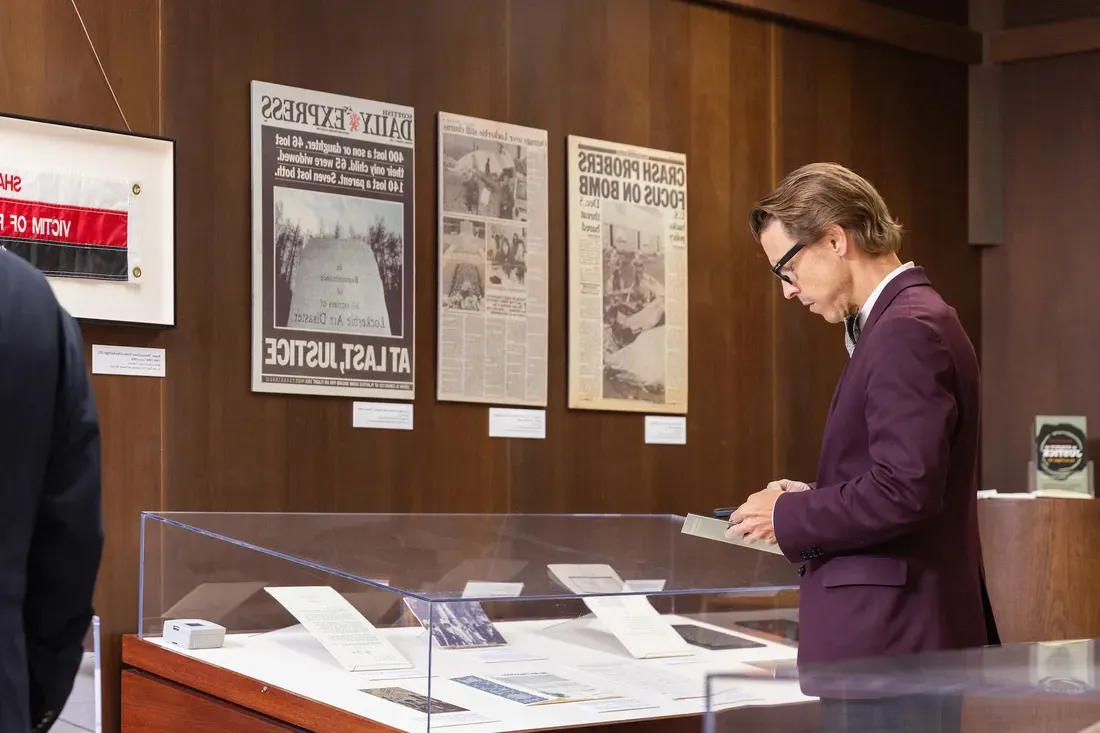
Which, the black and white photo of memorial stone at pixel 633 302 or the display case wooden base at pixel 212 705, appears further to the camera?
the black and white photo of memorial stone at pixel 633 302

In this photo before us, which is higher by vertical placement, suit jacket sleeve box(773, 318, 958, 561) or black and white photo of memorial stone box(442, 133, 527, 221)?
black and white photo of memorial stone box(442, 133, 527, 221)

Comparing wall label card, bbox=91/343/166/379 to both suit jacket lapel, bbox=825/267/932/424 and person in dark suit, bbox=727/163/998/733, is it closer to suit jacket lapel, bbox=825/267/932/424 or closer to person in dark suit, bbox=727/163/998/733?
person in dark suit, bbox=727/163/998/733

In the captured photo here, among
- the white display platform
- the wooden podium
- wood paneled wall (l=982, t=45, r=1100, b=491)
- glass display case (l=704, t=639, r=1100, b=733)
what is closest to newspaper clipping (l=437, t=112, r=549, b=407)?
the wooden podium

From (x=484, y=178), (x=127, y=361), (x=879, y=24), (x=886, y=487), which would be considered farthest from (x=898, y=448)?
(x=879, y=24)

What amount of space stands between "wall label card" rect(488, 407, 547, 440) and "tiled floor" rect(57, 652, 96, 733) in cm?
140

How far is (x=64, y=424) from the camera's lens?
1498 millimetres

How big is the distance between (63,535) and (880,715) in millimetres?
889

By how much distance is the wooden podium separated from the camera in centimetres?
414

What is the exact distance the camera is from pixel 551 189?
4426 mm

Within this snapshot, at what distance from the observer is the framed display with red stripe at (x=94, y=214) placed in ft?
11.1

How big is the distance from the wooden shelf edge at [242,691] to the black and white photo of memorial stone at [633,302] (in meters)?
1.83

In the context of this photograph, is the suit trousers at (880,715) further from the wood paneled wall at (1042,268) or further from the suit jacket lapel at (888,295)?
the wood paneled wall at (1042,268)

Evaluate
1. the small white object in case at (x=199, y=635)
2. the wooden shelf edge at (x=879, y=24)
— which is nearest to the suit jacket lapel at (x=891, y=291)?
the small white object in case at (x=199, y=635)

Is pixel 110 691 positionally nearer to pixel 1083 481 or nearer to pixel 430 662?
pixel 430 662
